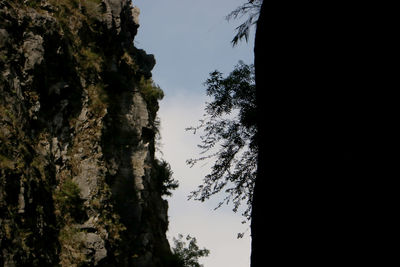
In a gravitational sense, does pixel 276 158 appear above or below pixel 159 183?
below

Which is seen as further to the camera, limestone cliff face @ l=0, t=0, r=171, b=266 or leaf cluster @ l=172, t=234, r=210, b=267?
leaf cluster @ l=172, t=234, r=210, b=267

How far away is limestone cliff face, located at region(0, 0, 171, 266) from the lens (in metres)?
9.11

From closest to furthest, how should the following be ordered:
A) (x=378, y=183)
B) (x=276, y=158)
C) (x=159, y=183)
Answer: (x=378, y=183)
(x=276, y=158)
(x=159, y=183)

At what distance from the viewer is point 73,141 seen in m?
12.4

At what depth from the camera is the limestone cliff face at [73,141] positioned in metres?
9.11

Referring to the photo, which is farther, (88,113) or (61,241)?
(88,113)

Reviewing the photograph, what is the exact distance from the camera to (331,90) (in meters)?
2.26

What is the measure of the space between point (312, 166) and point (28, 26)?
11265 mm

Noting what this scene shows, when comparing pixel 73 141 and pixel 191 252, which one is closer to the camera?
→ pixel 73 141

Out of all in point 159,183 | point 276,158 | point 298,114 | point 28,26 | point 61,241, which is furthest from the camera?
point 159,183

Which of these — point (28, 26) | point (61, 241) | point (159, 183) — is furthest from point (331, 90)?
point (159, 183)

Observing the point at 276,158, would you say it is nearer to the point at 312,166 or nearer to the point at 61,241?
the point at 312,166

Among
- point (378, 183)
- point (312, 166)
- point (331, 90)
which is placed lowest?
point (378, 183)

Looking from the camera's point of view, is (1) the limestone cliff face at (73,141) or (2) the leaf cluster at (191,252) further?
(2) the leaf cluster at (191,252)
